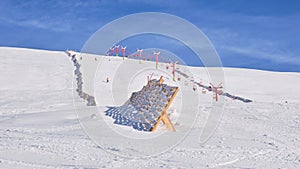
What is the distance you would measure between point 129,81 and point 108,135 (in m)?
14.5

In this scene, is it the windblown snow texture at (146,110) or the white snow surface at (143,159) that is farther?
the windblown snow texture at (146,110)

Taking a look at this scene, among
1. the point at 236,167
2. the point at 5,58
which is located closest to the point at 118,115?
the point at 236,167

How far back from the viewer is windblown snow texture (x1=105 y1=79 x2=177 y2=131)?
11250 mm

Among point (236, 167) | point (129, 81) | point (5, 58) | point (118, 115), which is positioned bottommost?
point (236, 167)

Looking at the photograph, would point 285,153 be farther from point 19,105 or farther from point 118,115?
point 19,105

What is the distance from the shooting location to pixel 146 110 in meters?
12.4

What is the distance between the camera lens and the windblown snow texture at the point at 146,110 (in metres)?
11.2

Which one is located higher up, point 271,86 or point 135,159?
point 271,86

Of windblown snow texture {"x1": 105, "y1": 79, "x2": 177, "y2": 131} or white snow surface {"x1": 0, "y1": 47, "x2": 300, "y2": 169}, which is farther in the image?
windblown snow texture {"x1": 105, "y1": 79, "x2": 177, "y2": 131}

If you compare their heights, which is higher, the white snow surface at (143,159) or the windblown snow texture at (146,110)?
the windblown snow texture at (146,110)

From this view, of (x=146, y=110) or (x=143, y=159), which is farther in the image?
(x=146, y=110)

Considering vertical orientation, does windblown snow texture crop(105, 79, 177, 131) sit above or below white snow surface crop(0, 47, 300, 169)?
above

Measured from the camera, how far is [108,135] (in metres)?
9.38

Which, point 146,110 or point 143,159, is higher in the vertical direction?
point 146,110
